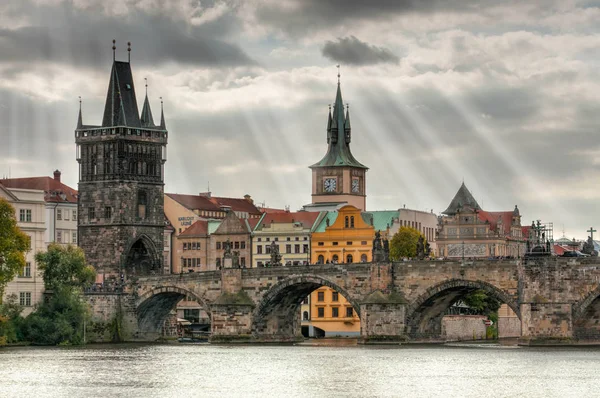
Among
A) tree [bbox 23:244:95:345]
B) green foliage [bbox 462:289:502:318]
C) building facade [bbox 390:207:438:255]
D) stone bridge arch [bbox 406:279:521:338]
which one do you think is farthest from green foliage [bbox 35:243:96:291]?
building facade [bbox 390:207:438:255]

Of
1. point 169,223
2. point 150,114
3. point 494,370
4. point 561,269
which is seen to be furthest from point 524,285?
point 169,223

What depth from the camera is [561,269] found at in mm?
112125

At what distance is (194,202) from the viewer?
171 m

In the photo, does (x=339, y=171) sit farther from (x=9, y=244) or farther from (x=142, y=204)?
(x=9, y=244)

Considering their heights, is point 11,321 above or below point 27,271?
below

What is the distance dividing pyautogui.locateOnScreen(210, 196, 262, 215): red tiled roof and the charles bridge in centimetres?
4156

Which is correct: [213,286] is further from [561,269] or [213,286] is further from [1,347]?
[561,269]

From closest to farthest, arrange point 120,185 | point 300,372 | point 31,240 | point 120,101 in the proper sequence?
point 300,372 → point 31,240 → point 120,185 → point 120,101

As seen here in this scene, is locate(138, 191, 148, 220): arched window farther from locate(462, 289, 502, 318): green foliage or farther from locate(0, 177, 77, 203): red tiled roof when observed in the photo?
locate(462, 289, 502, 318): green foliage

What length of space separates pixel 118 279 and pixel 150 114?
14402mm

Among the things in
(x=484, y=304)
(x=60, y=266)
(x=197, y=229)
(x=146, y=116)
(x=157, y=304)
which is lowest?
(x=157, y=304)

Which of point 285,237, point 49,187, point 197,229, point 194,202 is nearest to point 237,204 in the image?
point 194,202

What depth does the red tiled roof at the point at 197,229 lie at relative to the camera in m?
161

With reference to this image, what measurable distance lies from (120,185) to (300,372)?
4726 centimetres
